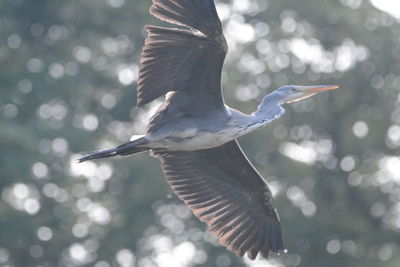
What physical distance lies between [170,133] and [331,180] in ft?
36.4

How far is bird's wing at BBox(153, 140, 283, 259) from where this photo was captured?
423 inches

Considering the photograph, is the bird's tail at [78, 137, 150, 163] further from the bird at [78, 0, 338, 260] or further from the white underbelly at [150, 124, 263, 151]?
the white underbelly at [150, 124, 263, 151]

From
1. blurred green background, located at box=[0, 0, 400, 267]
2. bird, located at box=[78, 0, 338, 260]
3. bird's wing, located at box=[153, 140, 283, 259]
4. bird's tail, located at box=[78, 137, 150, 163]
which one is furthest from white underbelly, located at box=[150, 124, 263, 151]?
blurred green background, located at box=[0, 0, 400, 267]

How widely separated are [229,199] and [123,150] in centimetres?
152

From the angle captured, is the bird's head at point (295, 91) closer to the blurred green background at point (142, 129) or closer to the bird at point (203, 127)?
the bird at point (203, 127)

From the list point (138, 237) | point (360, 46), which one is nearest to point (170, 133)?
point (138, 237)

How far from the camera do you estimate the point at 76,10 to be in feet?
74.0

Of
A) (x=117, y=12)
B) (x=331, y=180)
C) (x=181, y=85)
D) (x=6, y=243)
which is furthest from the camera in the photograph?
(x=117, y=12)

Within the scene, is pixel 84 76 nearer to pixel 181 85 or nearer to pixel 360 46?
pixel 360 46

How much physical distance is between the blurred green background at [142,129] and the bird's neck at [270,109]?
8603mm

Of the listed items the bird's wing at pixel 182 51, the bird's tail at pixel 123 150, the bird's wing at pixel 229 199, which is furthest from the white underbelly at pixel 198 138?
the bird's wing at pixel 229 199

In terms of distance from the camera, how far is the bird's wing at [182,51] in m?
9.30

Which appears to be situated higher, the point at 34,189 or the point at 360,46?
the point at 360,46

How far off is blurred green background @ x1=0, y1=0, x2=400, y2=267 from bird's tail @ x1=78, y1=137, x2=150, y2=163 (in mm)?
9150
